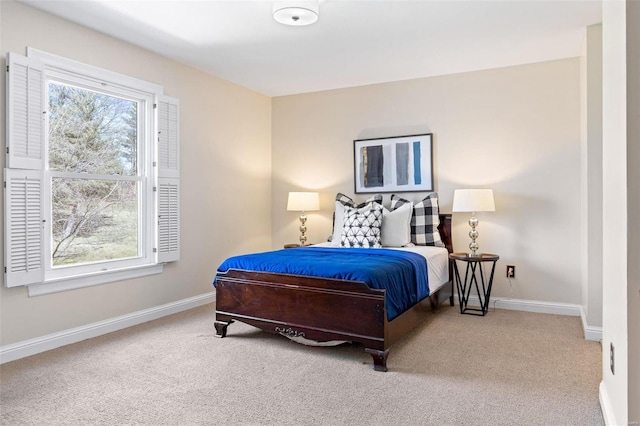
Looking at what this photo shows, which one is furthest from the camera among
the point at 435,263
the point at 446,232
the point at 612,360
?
the point at 446,232

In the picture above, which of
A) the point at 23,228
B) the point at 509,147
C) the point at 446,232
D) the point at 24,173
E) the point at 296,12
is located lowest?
the point at 446,232

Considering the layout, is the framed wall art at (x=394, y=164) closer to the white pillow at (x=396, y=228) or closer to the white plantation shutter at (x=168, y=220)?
the white pillow at (x=396, y=228)

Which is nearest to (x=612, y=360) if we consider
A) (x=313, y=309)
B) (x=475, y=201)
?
(x=313, y=309)

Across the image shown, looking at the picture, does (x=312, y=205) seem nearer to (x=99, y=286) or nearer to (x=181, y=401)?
(x=99, y=286)

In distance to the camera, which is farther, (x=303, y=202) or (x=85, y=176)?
(x=303, y=202)

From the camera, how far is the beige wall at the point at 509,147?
4.13 meters

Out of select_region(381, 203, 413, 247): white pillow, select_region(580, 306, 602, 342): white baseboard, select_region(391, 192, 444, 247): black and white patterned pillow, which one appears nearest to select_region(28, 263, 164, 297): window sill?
select_region(381, 203, 413, 247): white pillow

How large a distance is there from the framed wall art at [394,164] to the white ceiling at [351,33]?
2.42ft

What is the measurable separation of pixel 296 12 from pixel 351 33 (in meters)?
0.78

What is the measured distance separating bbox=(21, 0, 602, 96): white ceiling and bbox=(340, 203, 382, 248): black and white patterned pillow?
1.48 metres

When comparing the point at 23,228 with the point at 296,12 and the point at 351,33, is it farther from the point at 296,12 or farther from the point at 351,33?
the point at 351,33

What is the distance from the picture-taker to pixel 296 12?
288 cm

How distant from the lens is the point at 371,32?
352 centimetres

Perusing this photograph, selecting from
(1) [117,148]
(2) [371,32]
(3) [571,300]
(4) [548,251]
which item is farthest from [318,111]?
(3) [571,300]
